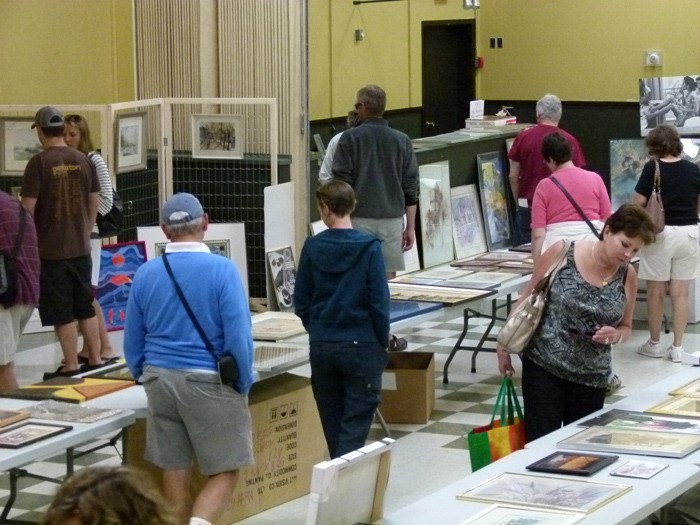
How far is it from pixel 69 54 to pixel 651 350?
19.3 ft

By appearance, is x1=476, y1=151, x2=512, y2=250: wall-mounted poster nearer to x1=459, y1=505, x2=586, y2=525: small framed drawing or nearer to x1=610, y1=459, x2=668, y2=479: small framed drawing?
x1=610, y1=459, x2=668, y2=479: small framed drawing

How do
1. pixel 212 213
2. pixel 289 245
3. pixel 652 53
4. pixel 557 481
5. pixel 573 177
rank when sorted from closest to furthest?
pixel 557 481, pixel 573 177, pixel 289 245, pixel 212 213, pixel 652 53

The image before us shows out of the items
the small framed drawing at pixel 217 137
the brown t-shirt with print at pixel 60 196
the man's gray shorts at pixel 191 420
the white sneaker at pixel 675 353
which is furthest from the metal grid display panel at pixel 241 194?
the man's gray shorts at pixel 191 420

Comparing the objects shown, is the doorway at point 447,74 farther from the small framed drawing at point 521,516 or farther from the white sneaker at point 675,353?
the small framed drawing at point 521,516

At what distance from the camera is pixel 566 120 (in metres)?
16.7

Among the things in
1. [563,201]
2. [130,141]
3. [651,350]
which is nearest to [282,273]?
[130,141]

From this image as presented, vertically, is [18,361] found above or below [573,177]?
below

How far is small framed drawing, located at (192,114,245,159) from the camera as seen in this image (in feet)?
32.7

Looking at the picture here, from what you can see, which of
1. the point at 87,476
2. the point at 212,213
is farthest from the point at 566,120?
the point at 87,476

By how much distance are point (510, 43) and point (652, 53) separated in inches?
79.4

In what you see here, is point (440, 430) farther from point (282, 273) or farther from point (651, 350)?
point (651, 350)

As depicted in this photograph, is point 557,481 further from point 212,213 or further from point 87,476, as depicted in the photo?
point 212,213

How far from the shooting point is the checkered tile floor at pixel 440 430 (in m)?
5.87

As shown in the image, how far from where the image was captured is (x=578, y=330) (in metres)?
4.77
